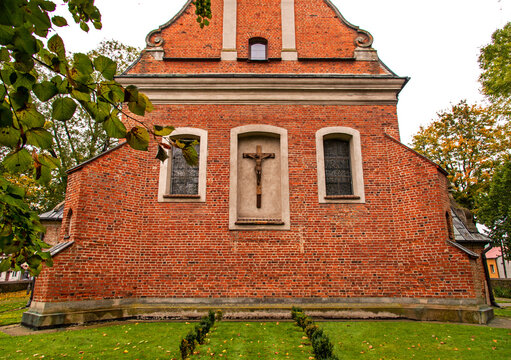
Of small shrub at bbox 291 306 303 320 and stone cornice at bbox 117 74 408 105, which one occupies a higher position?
stone cornice at bbox 117 74 408 105

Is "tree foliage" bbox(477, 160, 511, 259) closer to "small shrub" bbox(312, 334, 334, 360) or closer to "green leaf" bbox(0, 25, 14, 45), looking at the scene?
"small shrub" bbox(312, 334, 334, 360)

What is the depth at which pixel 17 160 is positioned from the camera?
1.61 meters

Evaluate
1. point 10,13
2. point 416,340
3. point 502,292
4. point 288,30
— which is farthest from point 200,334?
point 502,292

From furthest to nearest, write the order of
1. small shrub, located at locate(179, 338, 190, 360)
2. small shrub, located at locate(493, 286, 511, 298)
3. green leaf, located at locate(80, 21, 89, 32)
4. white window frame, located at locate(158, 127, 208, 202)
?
1. small shrub, located at locate(493, 286, 511, 298)
2. white window frame, located at locate(158, 127, 208, 202)
3. small shrub, located at locate(179, 338, 190, 360)
4. green leaf, located at locate(80, 21, 89, 32)

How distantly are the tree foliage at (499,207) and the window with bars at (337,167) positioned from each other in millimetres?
15627

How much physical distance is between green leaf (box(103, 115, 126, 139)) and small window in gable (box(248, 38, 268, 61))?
1001 cm

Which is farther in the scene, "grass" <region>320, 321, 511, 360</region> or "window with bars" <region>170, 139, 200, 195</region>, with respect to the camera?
"window with bars" <region>170, 139, 200, 195</region>

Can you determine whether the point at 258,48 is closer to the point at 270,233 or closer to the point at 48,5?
the point at 270,233

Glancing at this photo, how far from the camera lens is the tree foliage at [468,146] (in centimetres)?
2425

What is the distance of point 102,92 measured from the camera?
1595 millimetres

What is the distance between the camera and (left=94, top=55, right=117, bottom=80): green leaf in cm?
150

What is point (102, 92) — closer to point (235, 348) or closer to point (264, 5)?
point (235, 348)

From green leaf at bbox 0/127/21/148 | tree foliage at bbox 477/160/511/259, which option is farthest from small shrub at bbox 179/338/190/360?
tree foliage at bbox 477/160/511/259

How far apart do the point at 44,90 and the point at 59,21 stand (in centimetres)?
36
